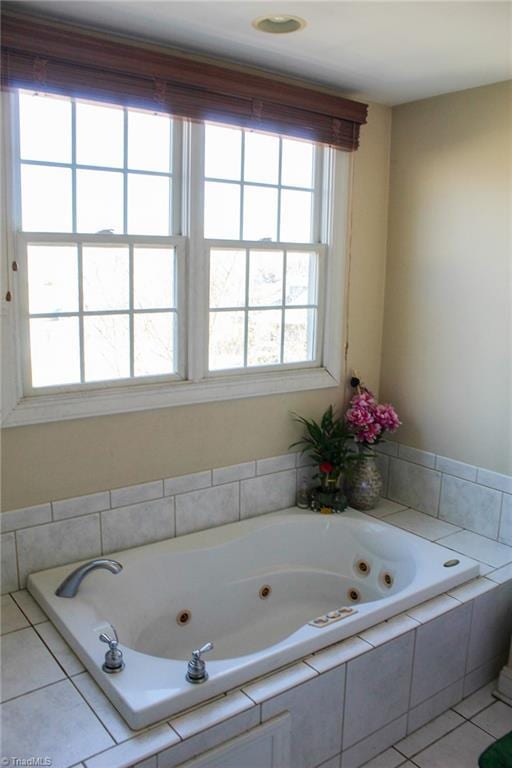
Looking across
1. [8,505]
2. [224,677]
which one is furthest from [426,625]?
[8,505]

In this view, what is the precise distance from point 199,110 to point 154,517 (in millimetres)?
1727

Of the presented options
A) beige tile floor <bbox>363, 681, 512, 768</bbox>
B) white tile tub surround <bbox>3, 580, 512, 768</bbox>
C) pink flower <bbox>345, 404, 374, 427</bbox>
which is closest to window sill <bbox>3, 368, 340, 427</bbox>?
pink flower <bbox>345, 404, 374, 427</bbox>

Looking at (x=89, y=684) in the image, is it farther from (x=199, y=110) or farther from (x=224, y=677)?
(x=199, y=110)

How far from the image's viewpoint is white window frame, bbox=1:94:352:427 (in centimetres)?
240

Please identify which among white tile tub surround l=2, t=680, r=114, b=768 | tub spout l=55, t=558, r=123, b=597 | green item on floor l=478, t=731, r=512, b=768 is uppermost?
tub spout l=55, t=558, r=123, b=597

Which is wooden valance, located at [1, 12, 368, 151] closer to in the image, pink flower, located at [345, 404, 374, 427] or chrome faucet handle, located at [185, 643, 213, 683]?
pink flower, located at [345, 404, 374, 427]

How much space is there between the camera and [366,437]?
3.37m

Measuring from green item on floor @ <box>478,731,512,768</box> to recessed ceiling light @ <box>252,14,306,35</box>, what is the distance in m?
2.68

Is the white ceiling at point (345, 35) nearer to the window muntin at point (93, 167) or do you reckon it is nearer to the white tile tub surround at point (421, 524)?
the window muntin at point (93, 167)

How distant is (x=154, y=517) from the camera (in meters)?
2.89

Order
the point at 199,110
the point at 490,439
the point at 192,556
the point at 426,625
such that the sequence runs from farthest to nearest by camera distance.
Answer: the point at 490,439 < the point at 192,556 < the point at 199,110 < the point at 426,625

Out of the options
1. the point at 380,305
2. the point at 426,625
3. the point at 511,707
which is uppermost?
the point at 380,305

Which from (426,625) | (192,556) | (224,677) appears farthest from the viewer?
(192,556)

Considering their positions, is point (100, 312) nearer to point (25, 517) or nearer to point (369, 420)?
point (25, 517)
